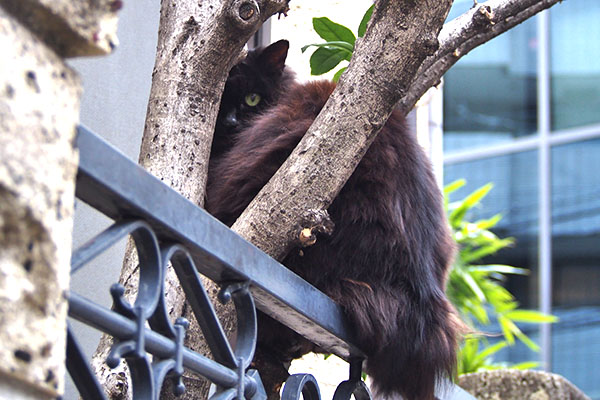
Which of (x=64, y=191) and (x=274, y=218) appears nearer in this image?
(x=64, y=191)

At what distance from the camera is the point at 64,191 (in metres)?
0.63

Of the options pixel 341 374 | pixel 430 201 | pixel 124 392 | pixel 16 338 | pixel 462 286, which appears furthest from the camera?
pixel 462 286

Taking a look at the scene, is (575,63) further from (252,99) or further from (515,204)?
(252,99)

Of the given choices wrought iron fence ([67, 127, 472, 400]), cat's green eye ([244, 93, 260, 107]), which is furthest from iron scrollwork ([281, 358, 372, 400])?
cat's green eye ([244, 93, 260, 107])

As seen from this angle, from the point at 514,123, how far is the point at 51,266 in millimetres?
6386

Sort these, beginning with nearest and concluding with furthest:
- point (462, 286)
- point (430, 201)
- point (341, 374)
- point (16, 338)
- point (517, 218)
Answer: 1. point (16, 338)
2. point (430, 201)
3. point (341, 374)
4. point (462, 286)
5. point (517, 218)

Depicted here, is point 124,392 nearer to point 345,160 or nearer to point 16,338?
A: point 345,160

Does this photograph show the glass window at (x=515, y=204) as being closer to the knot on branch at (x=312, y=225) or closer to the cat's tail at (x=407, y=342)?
the cat's tail at (x=407, y=342)

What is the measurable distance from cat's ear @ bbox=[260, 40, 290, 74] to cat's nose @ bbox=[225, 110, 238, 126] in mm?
271

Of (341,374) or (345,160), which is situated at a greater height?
(345,160)

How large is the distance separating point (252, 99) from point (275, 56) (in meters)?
0.14

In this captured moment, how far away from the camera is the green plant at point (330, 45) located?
1.83 m

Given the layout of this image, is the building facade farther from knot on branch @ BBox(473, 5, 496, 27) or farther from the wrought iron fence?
the wrought iron fence

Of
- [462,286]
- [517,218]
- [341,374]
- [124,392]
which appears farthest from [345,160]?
[517,218]
